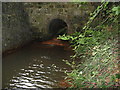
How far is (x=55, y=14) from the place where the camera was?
25.7 ft

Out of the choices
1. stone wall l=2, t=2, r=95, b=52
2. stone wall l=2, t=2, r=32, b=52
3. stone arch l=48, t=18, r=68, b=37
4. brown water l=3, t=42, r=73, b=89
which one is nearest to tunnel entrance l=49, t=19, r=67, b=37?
stone arch l=48, t=18, r=68, b=37

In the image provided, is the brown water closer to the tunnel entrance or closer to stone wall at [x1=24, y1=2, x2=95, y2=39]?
stone wall at [x1=24, y1=2, x2=95, y2=39]

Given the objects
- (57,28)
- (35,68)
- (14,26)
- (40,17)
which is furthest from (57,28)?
(35,68)

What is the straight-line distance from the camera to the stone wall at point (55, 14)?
24.8ft

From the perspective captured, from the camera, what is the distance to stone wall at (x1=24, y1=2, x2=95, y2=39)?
7.57 m

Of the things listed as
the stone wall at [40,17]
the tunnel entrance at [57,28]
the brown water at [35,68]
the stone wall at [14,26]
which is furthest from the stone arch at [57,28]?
the brown water at [35,68]

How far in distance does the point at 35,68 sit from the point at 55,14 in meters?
3.92

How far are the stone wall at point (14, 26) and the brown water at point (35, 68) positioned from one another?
46 centimetres

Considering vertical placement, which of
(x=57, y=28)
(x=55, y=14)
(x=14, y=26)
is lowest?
(x=14, y=26)

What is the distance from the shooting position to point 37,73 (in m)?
4.36

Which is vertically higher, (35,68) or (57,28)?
(57,28)

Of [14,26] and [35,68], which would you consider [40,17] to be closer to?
[14,26]

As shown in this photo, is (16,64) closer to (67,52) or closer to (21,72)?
(21,72)

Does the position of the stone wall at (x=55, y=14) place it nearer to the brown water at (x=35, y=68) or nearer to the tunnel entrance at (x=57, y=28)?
the tunnel entrance at (x=57, y=28)
